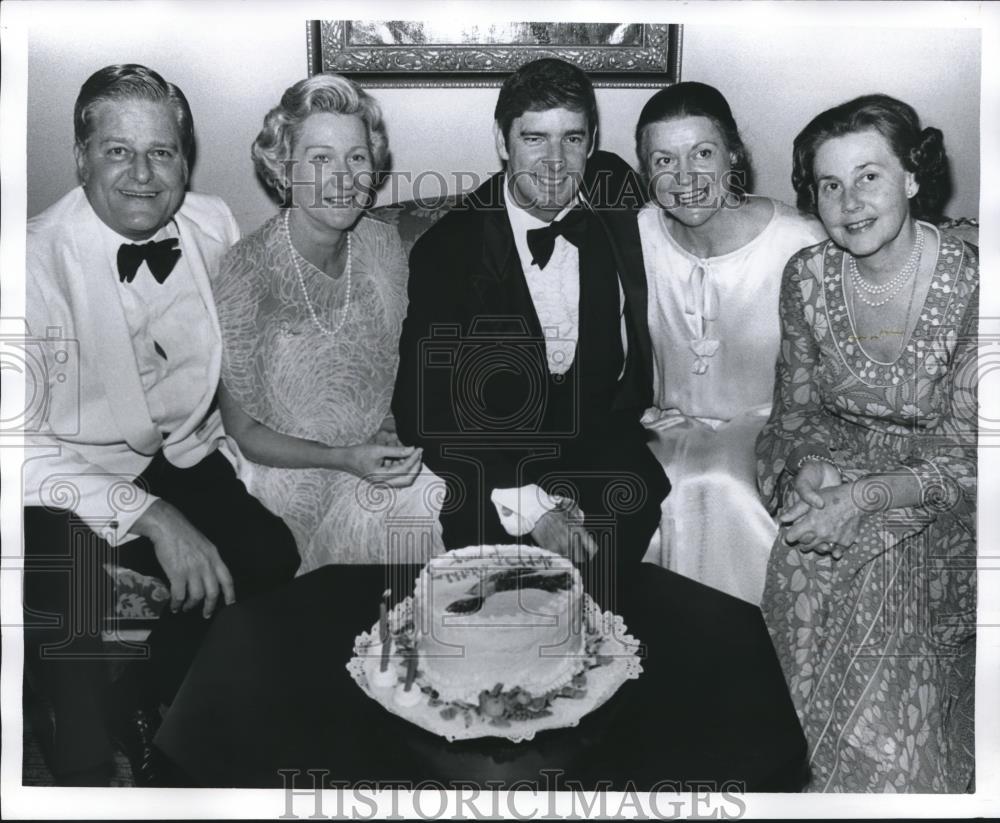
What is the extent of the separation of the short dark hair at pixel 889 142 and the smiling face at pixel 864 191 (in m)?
0.02

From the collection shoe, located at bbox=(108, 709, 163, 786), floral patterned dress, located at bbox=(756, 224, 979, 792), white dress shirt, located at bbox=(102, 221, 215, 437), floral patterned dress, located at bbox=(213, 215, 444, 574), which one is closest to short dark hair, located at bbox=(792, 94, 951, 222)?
floral patterned dress, located at bbox=(756, 224, 979, 792)

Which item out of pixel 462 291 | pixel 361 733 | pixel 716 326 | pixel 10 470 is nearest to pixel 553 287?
pixel 462 291

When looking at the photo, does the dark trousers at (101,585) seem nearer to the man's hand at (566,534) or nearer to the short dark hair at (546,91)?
the man's hand at (566,534)

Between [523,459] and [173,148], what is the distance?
1446 mm

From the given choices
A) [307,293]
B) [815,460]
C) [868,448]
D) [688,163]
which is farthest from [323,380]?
[868,448]

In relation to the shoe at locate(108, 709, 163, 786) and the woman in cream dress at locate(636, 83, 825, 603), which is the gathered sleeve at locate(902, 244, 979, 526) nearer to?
the woman in cream dress at locate(636, 83, 825, 603)

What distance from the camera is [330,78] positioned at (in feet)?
11.5

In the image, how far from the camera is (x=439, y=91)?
11.6ft

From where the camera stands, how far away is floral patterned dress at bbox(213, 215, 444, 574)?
139 inches

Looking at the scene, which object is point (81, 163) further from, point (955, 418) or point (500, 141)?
point (955, 418)

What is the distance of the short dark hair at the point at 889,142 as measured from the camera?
3.53m

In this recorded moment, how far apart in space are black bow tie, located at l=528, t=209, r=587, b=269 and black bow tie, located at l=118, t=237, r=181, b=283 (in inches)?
43.5

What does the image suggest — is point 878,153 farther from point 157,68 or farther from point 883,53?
point 157,68

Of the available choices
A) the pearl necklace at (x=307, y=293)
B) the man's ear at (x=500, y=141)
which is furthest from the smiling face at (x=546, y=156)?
the pearl necklace at (x=307, y=293)
